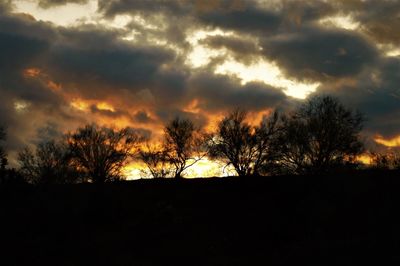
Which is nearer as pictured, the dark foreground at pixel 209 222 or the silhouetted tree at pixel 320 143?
the dark foreground at pixel 209 222

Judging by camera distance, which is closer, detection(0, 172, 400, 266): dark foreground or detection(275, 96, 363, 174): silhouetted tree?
detection(0, 172, 400, 266): dark foreground

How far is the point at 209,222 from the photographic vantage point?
30938mm

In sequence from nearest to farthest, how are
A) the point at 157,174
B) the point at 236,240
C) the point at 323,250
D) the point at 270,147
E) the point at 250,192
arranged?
the point at 323,250 → the point at 236,240 → the point at 250,192 → the point at 270,147 → the point at 157,174

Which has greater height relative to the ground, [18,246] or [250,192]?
[250,192]

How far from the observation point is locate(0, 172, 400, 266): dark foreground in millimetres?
25531

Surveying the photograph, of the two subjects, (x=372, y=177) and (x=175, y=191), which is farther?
(x=175, y=191)

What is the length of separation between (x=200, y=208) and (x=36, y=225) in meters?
11.4

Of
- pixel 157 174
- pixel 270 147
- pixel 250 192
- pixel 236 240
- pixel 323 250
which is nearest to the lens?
pixel 323 250

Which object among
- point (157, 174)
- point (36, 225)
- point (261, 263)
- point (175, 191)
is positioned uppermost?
point (157, 174)

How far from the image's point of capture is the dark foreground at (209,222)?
83.8 ft

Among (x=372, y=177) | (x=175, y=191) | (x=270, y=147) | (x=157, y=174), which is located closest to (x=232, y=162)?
(x=270, y=147)

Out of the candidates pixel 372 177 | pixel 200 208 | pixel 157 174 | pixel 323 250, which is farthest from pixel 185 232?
pixel 157 174

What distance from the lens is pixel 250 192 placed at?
3456cm

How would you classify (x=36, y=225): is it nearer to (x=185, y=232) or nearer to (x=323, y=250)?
(x=185, y=232)
